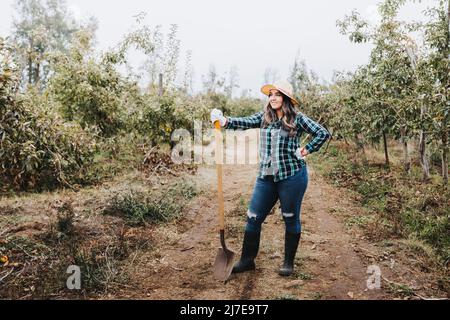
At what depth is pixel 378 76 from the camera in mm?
8102

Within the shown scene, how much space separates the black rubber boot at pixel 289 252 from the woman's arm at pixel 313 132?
0.84 m

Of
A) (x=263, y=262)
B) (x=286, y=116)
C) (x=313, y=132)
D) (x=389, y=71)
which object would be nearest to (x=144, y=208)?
(x=263, y=262)

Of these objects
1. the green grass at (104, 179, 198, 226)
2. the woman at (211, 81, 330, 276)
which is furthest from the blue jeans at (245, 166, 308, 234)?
the green grass at (104, 179, 198, 226)

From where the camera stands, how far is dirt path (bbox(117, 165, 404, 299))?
3.52 meters

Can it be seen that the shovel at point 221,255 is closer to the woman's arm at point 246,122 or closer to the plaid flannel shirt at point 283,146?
the woman's arm at point 246,122

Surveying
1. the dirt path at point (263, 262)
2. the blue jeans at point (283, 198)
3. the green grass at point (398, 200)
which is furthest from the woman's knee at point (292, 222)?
the green grass at point (398, 200)

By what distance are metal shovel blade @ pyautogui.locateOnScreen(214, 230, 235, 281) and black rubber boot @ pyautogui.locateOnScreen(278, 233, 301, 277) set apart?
0.49 m

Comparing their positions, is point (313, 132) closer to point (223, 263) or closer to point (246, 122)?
point (246, 122)

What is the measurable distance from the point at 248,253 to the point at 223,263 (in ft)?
0.87

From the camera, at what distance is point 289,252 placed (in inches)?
150

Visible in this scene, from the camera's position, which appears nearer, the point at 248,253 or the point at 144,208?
the point at 248,253

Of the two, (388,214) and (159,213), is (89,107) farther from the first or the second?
(388,214)

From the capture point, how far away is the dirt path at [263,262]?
3523mm
